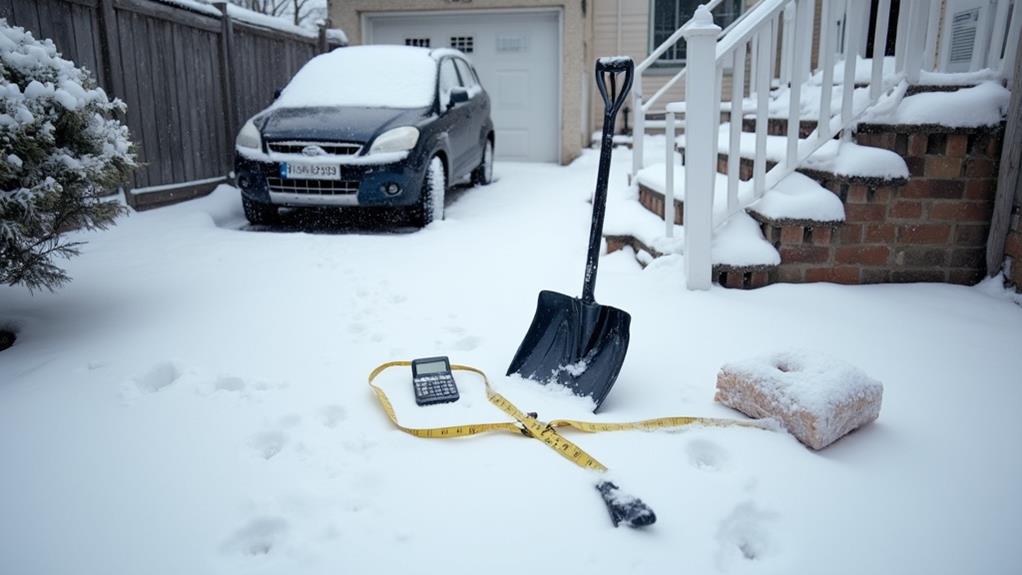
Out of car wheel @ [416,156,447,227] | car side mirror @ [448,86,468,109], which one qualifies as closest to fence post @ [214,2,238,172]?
car side mirror @ [448,86,468,109]

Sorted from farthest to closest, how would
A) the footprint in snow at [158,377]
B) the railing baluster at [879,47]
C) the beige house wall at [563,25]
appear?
the beige house wall at [563,25], the railing baluster at [879,47], the footprint in snow at [158,377]

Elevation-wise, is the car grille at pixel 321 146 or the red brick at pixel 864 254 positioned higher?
the car grille at pixel 321 146

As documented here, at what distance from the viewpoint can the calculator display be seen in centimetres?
241

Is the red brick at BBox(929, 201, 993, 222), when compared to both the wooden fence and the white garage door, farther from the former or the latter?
the white garage door

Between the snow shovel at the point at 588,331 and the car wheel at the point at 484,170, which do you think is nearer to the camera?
the snow shovel at the point at 588,331

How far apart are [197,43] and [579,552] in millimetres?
6241

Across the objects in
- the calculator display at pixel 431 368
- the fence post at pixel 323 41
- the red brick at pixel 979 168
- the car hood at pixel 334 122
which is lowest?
the calculator display at pixel 431 368

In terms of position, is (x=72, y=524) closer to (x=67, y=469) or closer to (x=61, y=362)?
(x=67, y=469)

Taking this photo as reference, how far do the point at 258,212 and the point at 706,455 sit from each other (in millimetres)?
4483

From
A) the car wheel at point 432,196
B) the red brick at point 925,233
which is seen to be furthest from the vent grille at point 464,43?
the red brick at point 925,233

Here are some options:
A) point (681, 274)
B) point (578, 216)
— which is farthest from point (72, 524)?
point (578, 216)

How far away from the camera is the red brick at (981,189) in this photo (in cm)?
319

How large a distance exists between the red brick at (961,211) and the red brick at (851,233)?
1.12 feet

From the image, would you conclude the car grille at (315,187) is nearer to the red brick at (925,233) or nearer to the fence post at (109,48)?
the fence post at (109,48)
